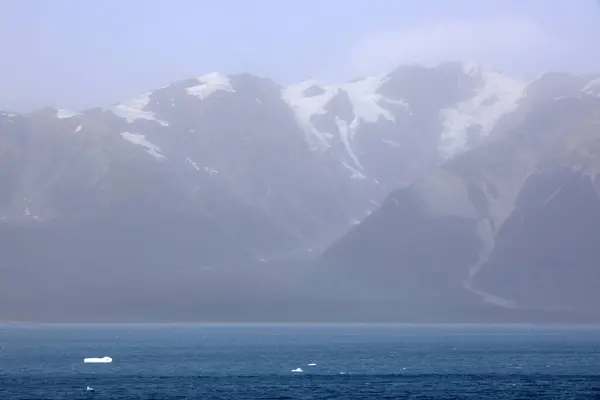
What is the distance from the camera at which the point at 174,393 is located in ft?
440

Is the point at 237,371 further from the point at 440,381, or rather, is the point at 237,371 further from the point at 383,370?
the point at 440,381

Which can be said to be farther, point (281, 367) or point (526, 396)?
point (281, 367)

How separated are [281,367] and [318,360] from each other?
19519 millimetres

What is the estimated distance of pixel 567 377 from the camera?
156375mm

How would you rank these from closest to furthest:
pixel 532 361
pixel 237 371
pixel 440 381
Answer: pixel 440 381 → pixel 237 371 → pixel 532 361

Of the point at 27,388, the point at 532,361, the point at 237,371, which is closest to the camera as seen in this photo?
the point at 27,388

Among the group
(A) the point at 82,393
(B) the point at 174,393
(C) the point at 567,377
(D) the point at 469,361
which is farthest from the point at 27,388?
(D) the point at 469,361

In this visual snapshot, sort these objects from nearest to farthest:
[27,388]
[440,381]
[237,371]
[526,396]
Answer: [526,396] < [27,388] < [440,381] < [237,371]

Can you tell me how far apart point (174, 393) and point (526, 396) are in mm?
35087

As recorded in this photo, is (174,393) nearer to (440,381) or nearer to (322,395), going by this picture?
(322,395)

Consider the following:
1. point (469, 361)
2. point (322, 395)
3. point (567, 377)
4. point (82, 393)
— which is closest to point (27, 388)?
point (82, 393)

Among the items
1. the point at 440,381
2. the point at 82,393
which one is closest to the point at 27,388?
the point at 82,393

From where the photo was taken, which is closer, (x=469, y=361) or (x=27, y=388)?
(x=27, y=388)

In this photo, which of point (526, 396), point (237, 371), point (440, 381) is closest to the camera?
point (526, 396)
